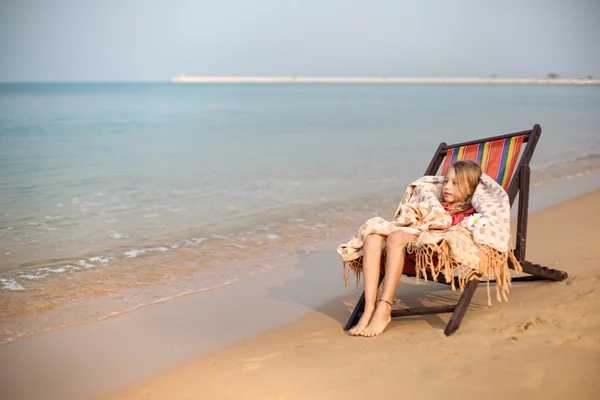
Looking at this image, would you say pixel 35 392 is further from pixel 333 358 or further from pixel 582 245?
pixel 582 245

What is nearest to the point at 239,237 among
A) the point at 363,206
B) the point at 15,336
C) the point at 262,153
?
the point at 363,206

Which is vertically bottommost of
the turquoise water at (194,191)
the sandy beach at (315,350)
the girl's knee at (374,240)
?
the turquoise water at (194,191)

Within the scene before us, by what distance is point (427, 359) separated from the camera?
127 inches

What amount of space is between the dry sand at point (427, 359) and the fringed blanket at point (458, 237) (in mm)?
265

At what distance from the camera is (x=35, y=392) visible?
3275 mm

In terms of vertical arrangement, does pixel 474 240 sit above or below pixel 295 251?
above

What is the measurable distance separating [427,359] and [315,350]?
59 centimetres

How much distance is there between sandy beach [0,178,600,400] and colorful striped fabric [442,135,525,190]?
734mm

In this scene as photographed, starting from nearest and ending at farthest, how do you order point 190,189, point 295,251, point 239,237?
point 295,251 → point 239,237 → point 190,189

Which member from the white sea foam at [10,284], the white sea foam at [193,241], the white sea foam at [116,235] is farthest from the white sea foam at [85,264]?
the white sea foam at [193,241]

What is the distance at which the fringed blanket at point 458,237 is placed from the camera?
140 inches

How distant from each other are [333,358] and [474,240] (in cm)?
101

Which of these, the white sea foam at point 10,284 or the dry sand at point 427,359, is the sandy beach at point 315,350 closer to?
the dry sand at point 427,359

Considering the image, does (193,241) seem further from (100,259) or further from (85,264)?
(85,264)
